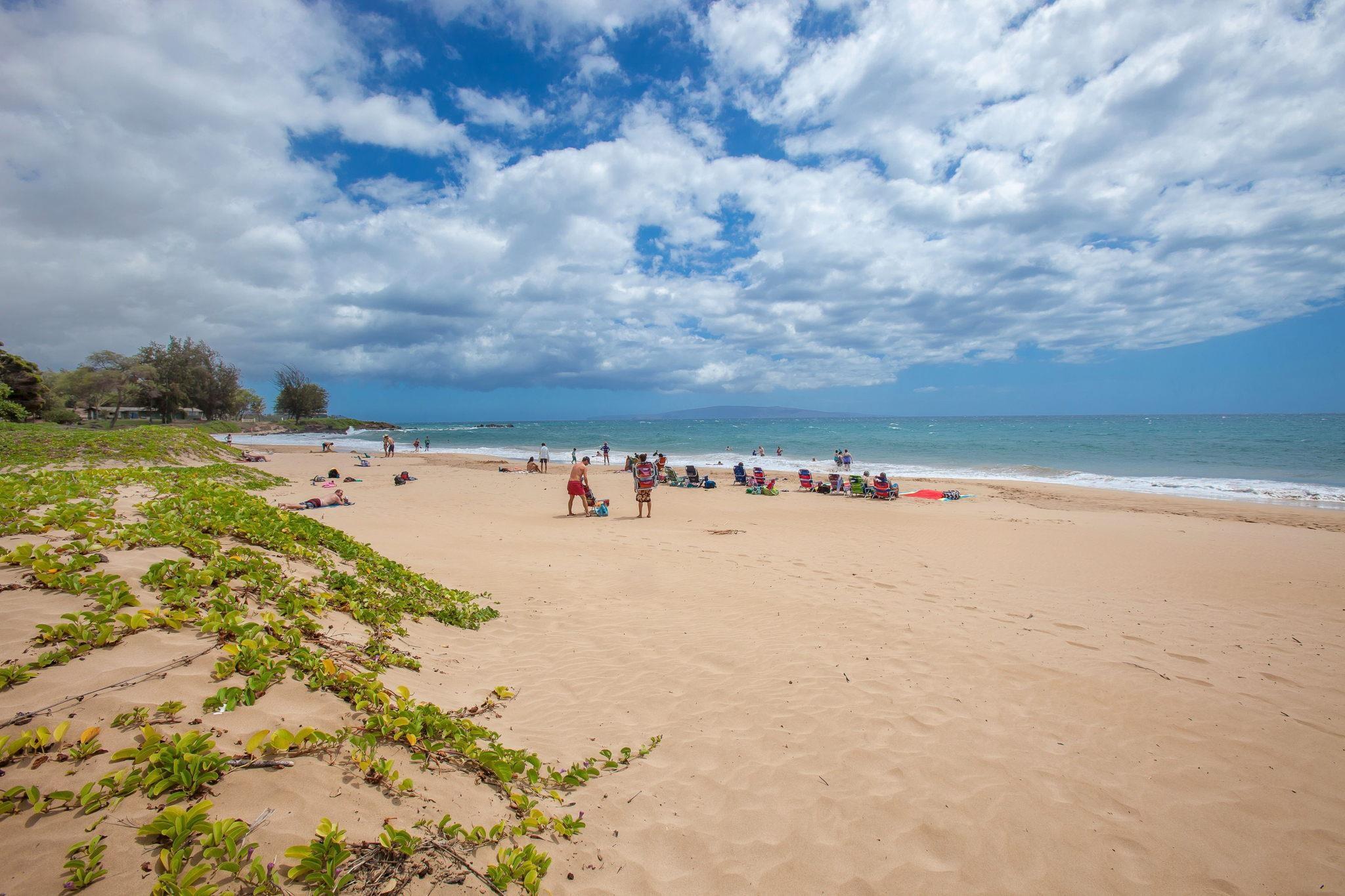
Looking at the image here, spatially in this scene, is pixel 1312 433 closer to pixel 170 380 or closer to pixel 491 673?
pixel 491 673

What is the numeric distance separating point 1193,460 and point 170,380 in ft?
253

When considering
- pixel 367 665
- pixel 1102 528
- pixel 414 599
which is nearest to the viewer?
→ pixel 367 665

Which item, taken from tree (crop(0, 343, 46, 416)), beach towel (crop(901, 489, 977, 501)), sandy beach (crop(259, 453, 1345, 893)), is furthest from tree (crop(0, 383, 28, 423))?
beach towel (crop(901, 489, 977, 501))

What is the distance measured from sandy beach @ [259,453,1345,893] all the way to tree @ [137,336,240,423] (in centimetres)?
5565

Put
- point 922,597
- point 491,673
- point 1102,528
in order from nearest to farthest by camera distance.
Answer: point 491,673 < point 922,597 < point 1102,528

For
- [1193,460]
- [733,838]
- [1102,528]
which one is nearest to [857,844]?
[733,838]

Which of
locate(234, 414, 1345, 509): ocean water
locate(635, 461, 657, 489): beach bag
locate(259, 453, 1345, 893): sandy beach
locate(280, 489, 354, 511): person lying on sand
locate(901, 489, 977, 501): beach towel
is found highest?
locate(234, 414, 1345, 509): ocean water

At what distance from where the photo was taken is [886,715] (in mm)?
4262

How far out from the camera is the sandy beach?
115 inches

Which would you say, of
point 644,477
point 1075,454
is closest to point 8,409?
point 644,477

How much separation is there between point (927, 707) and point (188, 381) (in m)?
66.3

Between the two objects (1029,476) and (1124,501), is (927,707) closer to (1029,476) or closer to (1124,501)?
(1124,501)

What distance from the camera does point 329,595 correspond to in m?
4.51

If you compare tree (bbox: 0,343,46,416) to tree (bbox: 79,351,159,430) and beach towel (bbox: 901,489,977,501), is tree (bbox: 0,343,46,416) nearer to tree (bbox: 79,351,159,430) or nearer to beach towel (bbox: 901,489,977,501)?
tree (bbox: 79,351,159,430)
